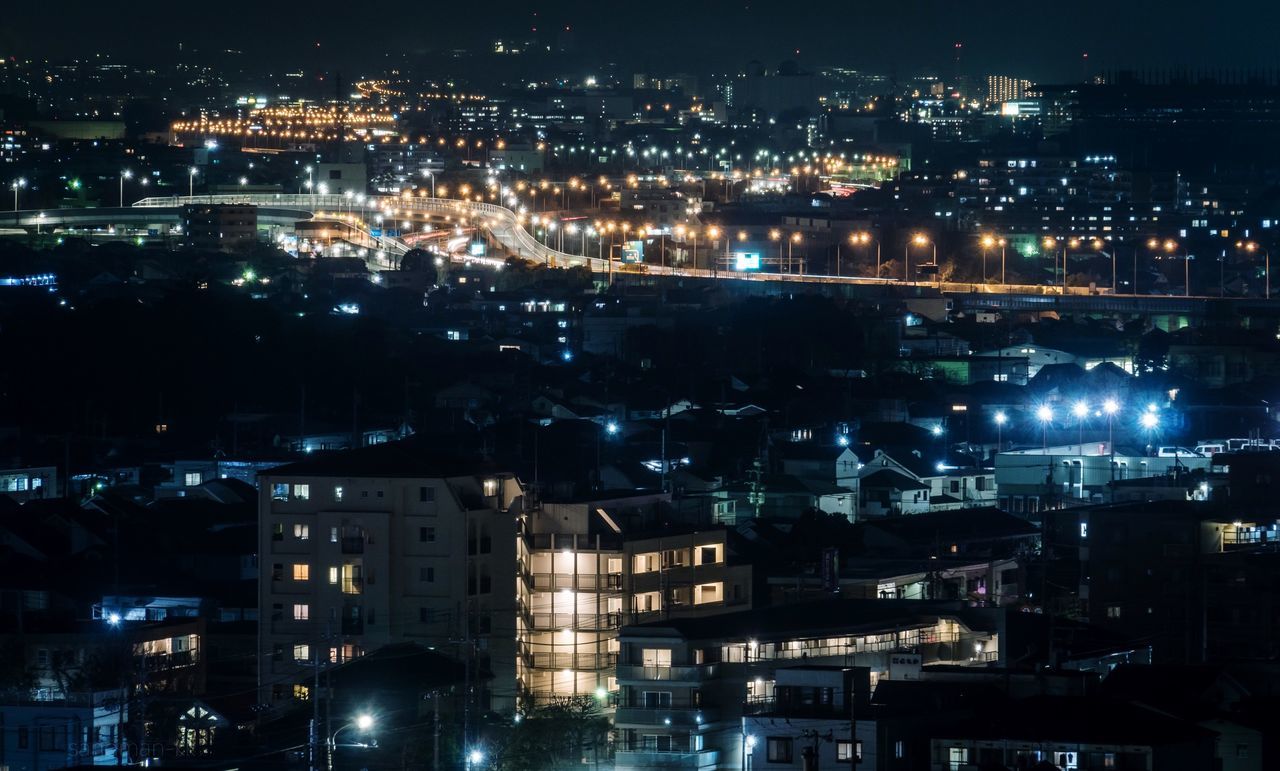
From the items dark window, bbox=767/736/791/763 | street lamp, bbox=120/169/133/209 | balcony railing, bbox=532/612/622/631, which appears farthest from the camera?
street lamp, bbox=120/169/133/209

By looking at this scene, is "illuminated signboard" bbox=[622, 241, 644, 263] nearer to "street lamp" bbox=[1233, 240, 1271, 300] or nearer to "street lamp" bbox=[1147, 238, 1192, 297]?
"street lamp" bbox=[1147, 238, 1192, 297]

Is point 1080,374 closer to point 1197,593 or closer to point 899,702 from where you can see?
point 1197,593

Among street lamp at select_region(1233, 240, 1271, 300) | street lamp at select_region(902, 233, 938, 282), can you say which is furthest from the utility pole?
street lamp at select_region(902, 233, 938, 282)

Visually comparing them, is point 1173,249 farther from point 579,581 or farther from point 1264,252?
point 579,581

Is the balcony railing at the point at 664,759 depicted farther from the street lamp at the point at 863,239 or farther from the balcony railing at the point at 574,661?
the street lamp at the point at 863,239

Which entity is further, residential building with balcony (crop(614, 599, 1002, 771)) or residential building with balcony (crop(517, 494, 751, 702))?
residential building with balcony (crop(517, 494, 751, 702))

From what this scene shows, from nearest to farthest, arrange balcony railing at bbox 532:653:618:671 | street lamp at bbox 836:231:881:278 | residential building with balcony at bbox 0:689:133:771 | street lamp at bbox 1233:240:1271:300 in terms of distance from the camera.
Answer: residential building with balcony at bbox 0:689:133:771
balcony railing at bbox 532:653:618:671
street lamp at bbox 1233:240:1271:300
street lamp at bbox 836:231:881:278

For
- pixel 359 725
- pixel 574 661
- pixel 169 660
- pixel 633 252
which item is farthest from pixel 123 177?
pixel 359 725
